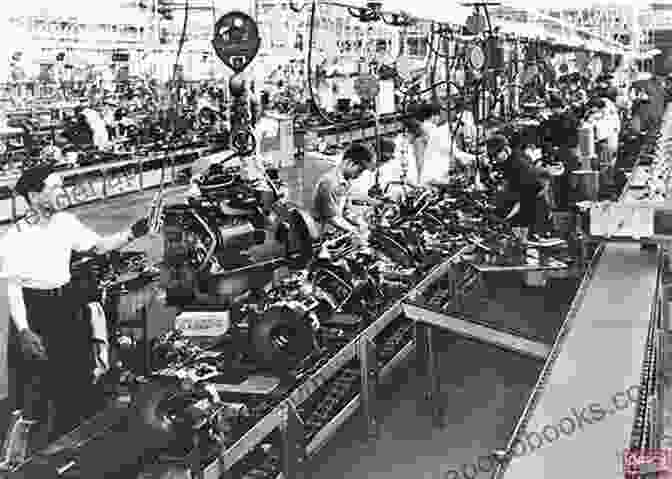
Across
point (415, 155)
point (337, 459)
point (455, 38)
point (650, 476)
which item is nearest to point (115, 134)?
point (455, 38)

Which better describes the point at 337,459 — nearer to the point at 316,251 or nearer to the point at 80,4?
the point at 316,251

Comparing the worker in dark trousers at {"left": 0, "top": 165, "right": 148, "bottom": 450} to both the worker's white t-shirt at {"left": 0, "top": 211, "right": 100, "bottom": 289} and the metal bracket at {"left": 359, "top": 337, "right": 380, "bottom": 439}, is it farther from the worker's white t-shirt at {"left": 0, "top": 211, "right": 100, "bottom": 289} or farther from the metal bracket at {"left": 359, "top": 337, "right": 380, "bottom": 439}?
the metal bracket at {"left": 359, "top": 337, "right": 380, "bottom": 439}

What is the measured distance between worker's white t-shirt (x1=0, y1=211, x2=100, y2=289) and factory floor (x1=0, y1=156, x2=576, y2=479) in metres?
1.16

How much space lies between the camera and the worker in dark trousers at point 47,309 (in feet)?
10.7

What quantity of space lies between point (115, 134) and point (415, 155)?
8551mm

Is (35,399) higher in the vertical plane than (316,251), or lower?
lower

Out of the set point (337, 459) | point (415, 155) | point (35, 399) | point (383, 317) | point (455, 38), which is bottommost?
point (337, 459)

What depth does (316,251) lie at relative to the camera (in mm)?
4402

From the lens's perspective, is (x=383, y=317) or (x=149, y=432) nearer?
(x=149, y=432)

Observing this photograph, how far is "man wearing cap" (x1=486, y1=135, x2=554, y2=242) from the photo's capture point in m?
5.59

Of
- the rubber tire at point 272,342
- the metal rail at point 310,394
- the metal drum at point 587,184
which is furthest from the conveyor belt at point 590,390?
the metal drum at point 587,184

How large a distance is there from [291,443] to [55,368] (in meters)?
1.23

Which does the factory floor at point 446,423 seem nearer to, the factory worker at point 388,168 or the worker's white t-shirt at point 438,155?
the factory worker at point 388,168

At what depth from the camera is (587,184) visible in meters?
7.45
